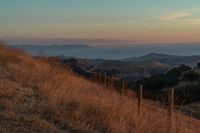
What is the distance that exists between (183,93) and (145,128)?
2800 cm

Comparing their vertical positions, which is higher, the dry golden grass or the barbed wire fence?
the dry golden grass

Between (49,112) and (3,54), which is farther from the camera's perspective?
(3,54)

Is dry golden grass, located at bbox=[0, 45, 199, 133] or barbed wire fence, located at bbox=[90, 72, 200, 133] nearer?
dry golden grass, located at bbox=[0, 45, 199, 133]

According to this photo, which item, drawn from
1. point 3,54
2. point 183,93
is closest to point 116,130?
point 3,54

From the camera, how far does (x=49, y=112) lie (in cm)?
991

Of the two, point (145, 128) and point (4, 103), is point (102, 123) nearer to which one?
point (145, 128)

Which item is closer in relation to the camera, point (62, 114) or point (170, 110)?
point (62, 114)

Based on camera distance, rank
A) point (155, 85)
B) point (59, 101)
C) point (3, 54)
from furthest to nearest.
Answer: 1. point (155, 85)
2. point (3, 54)
3. point (59, 101)

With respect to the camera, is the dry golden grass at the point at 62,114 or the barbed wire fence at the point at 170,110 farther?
the barbed wire fence at the point at 170,110

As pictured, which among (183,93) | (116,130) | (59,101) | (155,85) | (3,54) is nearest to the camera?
(116,130)

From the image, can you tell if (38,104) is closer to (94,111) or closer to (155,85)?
(94,111)

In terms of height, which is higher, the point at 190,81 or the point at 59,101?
the point at 59,101

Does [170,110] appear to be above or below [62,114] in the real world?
below

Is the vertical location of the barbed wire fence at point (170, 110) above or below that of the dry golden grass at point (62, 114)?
below
